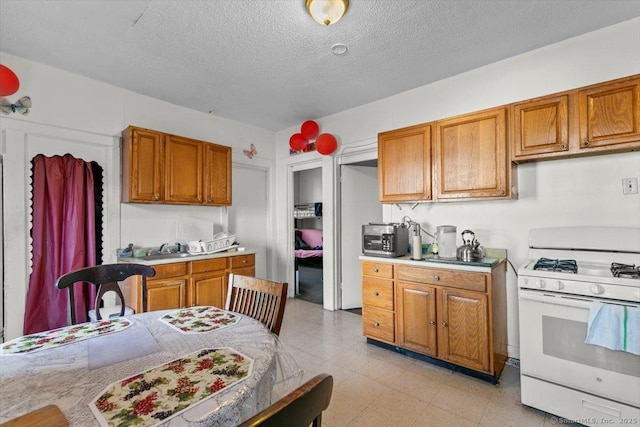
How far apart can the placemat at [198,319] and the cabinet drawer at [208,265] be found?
166cm

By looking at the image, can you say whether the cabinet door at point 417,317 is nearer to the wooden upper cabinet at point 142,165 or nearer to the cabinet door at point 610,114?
the cabinet door at point 610,114

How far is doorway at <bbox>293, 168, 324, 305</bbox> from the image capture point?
575 centimetres

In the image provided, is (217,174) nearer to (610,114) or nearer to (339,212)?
(339,212)

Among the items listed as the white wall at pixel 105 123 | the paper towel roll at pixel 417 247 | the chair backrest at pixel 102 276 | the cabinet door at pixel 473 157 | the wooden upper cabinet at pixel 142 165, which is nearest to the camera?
the chair backrest at pixel 102 276

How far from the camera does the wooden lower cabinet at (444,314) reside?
2.25 metres

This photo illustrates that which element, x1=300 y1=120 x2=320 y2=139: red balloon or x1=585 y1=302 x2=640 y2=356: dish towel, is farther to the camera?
x1=300 y1=120 x2=320 y2=139: red balloon

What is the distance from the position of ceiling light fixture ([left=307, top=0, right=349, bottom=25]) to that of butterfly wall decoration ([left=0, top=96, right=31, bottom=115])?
2.64 m

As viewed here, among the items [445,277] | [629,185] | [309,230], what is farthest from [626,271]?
[309,230]

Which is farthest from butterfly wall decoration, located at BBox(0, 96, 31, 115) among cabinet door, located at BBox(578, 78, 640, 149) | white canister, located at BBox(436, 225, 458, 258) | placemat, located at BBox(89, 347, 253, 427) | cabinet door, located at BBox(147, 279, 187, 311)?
cabinet door, located at BBox(578, 78, 640, 149)

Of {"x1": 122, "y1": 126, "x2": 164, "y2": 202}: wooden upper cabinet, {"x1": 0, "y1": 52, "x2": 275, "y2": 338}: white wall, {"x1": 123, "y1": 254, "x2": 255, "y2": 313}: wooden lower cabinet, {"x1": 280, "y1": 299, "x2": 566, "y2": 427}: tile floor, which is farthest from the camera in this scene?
{"x1": 122, "y1": 126, "x2": 164, "y2": 202}: wooden upper cabinet

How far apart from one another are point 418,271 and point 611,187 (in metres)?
1.56

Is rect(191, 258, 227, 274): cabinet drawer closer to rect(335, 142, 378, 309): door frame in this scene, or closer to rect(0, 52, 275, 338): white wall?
rect(0, 52, 275, 338): white wall

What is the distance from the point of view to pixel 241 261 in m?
3.63

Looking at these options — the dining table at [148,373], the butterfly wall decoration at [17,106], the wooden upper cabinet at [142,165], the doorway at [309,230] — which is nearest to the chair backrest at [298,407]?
the dining table at [148,373]
